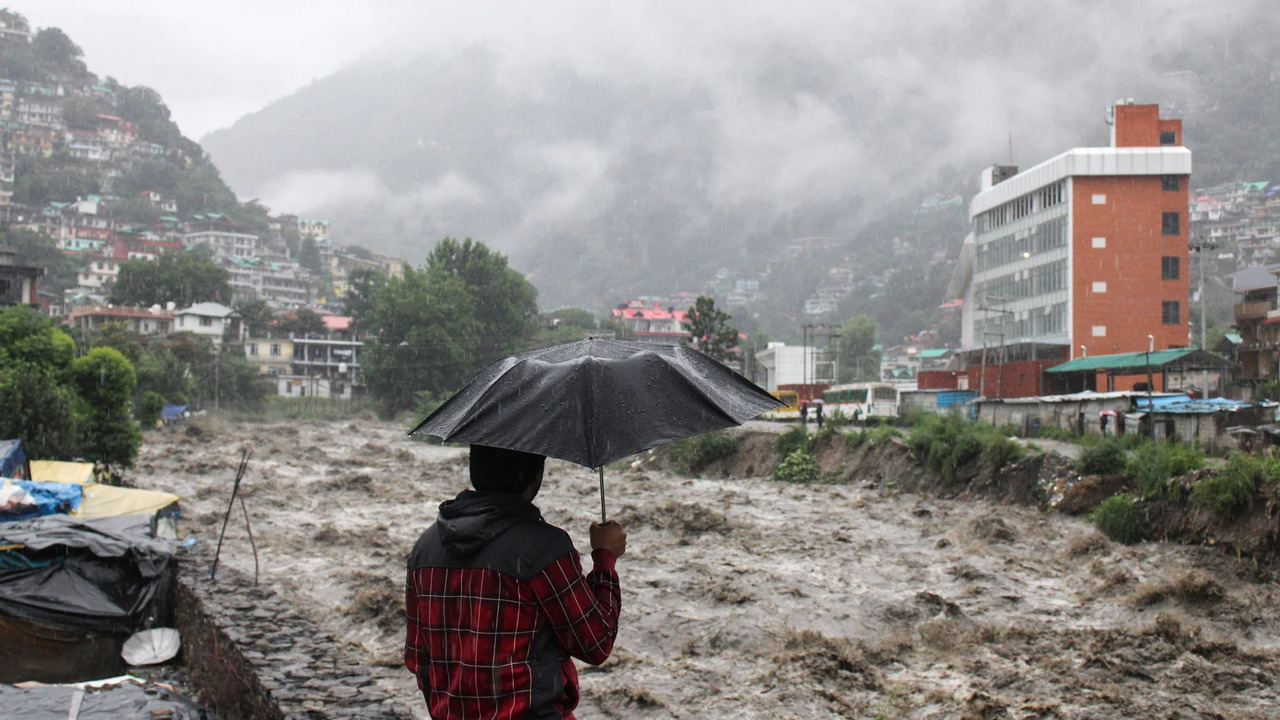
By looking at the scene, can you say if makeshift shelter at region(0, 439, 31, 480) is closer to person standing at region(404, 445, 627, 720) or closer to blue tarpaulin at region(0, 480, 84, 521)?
blue tarpaulin at region(0, 480, 84, 521)

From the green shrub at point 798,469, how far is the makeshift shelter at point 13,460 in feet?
68.1

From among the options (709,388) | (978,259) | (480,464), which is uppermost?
(978,259)

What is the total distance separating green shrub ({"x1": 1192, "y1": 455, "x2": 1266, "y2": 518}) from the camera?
1515cm

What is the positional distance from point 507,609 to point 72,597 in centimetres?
816

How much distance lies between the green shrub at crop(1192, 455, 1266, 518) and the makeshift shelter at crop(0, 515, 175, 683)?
1480 cm

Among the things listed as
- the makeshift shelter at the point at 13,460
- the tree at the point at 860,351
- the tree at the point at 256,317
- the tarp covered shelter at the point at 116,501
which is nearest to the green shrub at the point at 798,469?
the tarp covered shelter at the point at 116,501

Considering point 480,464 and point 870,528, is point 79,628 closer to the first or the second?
point 480,464

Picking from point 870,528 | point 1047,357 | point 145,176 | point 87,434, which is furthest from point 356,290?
point 870,528

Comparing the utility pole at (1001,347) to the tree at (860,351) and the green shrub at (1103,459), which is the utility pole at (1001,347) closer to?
the green shrub at (1103,459)

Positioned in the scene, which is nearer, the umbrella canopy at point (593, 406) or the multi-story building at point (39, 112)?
the umbrella canopy at point (593, 406)

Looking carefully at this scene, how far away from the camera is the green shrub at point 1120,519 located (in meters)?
17.3

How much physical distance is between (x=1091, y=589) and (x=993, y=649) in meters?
4.31

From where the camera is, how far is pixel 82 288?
9162cm

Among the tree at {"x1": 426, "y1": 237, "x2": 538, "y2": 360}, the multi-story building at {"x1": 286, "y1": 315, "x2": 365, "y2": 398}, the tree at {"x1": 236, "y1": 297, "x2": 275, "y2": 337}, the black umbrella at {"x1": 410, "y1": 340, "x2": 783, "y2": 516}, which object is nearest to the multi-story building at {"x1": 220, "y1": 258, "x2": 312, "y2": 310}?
the tree at {"x1": 236, "y1": 297, "x2": 275, "y2": 337}
